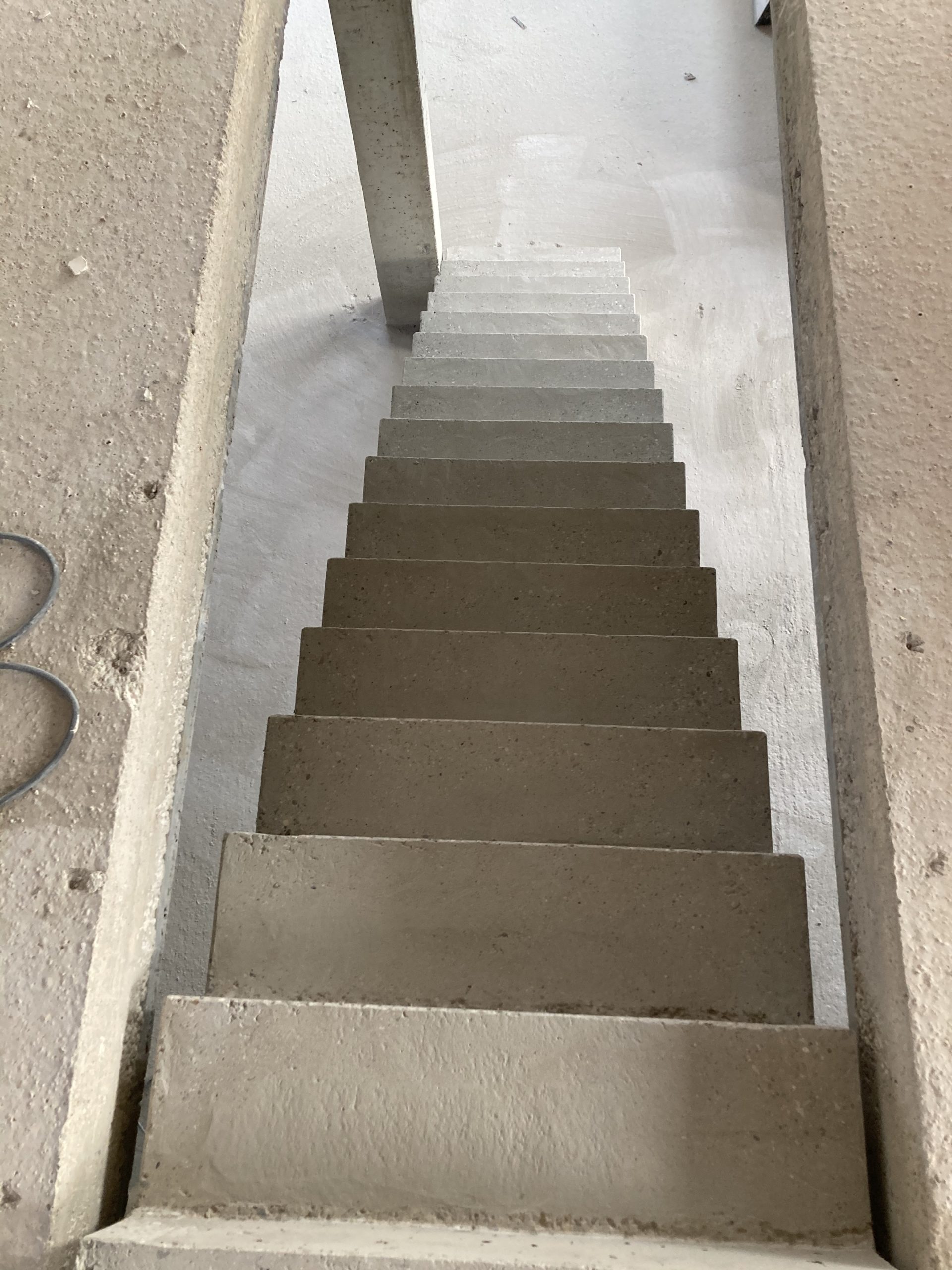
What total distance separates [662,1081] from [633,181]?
18.5 feet

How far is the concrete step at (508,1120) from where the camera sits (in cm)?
127

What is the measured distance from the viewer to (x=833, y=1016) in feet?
12.1

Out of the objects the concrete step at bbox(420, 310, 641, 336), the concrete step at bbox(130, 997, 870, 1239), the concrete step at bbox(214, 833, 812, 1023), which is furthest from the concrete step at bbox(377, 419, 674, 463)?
the concrete step at bbox(130, 997, 870, 1239)

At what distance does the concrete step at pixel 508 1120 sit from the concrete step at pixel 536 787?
0.49 meters

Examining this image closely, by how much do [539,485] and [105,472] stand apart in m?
1.79

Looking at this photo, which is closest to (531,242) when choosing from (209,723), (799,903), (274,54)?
(209,723)

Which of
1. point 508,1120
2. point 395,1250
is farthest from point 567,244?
point 395,1250

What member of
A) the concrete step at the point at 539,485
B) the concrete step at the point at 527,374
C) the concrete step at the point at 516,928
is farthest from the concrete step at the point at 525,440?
the concrete step at the point at 516,928

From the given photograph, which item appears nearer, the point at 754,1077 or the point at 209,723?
the point at 754,1077

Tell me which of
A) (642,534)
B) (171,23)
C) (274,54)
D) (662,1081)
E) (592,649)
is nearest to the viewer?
(662,1081)

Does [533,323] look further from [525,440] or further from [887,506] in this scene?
[887,506]

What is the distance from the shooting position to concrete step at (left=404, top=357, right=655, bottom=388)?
3896 millimetres

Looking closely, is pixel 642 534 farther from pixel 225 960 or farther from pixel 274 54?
pixel 225 960

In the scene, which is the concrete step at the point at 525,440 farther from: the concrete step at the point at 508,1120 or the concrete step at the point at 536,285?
the concrete step at the point at 508,1120
